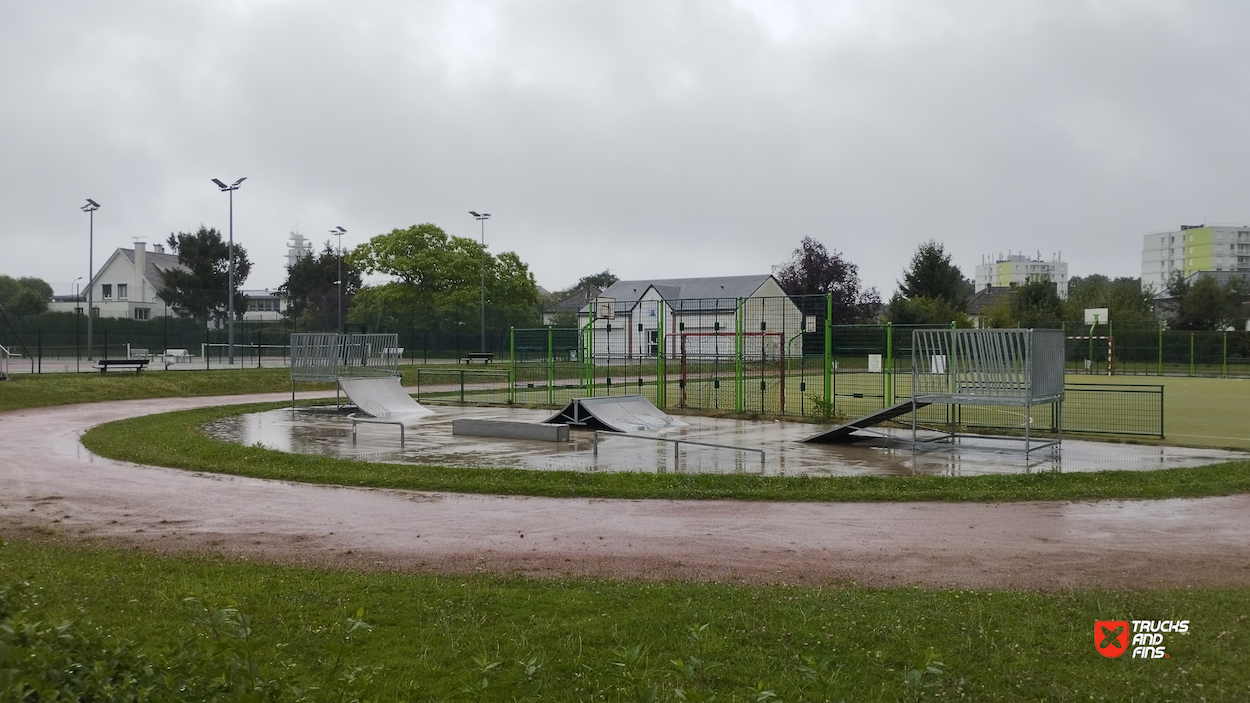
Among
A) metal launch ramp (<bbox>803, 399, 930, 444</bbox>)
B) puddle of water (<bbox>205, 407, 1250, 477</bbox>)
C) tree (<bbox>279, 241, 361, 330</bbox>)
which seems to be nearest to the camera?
puddle of water (<bbox>205, 407, 1250, 477</bbox>)

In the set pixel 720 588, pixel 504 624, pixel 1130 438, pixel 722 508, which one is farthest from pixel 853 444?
pixel 504 624

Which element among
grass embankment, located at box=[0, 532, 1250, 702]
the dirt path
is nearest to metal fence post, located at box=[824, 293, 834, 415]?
the dirt path

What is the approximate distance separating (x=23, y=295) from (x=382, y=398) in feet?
239

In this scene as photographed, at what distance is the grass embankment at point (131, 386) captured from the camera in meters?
27.7

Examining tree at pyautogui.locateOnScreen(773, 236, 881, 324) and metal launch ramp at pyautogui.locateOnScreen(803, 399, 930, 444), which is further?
tree at pyautogui.locateOnScreen(773, 236, 881, 324)

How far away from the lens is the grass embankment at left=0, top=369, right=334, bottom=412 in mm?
27688

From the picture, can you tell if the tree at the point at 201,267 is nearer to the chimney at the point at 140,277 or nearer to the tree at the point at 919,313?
the chimney at the point at 140,277

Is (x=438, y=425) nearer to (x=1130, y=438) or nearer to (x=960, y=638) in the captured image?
(x=1130, y=438)

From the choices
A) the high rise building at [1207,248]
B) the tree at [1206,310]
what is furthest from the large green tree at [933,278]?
the high rise building at [1207,248]

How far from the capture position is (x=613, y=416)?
20.9 metres

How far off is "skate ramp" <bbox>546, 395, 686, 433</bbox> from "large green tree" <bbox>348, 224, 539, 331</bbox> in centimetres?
4394

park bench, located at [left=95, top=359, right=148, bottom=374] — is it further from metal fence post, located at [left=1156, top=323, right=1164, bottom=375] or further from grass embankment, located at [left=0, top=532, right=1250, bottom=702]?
metal fence post, located at [left=1156, top=323, right=1164, bottom=375]

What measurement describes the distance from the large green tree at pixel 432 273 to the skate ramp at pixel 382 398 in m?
40.0

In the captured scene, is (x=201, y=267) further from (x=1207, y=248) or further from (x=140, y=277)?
(x=1207, y=248)
